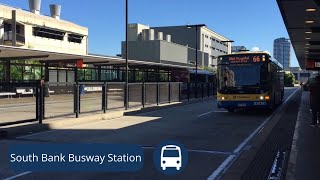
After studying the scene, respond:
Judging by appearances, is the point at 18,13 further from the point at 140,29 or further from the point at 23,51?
the point at 140,29

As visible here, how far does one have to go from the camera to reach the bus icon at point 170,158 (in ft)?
29.3

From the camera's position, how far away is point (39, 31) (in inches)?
2643

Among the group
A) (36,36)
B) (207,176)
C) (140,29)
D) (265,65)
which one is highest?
(140,29)

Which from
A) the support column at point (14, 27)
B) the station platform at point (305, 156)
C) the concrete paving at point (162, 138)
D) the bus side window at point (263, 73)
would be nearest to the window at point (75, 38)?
the support column at point (14, 27)

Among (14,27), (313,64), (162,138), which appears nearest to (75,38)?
(14,27)

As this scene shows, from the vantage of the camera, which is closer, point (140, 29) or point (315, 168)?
point (315, 168)

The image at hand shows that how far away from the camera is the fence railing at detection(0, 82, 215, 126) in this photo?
15.1 metres

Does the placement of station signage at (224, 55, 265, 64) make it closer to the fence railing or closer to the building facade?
the fence railing

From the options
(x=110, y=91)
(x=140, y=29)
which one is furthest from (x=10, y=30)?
(x=140, y=29)

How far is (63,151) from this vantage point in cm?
927

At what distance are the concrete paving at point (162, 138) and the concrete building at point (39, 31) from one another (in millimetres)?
46523

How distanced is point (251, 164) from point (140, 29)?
126774 mm

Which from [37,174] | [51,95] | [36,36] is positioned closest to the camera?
[37,174]

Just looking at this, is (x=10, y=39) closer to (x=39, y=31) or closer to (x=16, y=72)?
(x=39, y=31)
